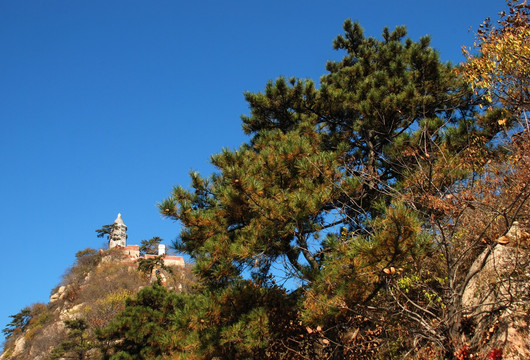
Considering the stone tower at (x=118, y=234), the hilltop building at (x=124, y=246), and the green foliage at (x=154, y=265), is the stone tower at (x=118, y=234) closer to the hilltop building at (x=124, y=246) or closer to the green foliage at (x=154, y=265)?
the hilltop building at (x=124, y=246)

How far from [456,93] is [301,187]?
16.5 ft

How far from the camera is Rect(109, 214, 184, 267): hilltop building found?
48.4 m

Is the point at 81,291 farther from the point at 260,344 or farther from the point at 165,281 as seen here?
the point at 260,344

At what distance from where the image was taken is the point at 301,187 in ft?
20.0

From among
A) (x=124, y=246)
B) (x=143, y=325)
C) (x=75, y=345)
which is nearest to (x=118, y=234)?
(x=124, y=246)

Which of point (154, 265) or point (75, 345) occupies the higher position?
point (154, 265)

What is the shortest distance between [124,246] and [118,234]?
4.14 m

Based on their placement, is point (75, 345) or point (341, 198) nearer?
point (341, 198)

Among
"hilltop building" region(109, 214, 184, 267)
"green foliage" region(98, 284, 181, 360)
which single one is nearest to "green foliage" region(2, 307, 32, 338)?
"hilltop building" region(109, 214, 184, 267)

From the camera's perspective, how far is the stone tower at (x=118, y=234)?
6003cm

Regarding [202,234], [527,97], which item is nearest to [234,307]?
[202,234]

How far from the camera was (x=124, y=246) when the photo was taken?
57.9 meters

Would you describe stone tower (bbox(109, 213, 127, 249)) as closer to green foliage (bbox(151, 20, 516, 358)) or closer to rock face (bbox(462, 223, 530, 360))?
green foliage (bbox(151, 20, 516, 358))

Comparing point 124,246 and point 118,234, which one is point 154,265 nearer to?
point 124,246
